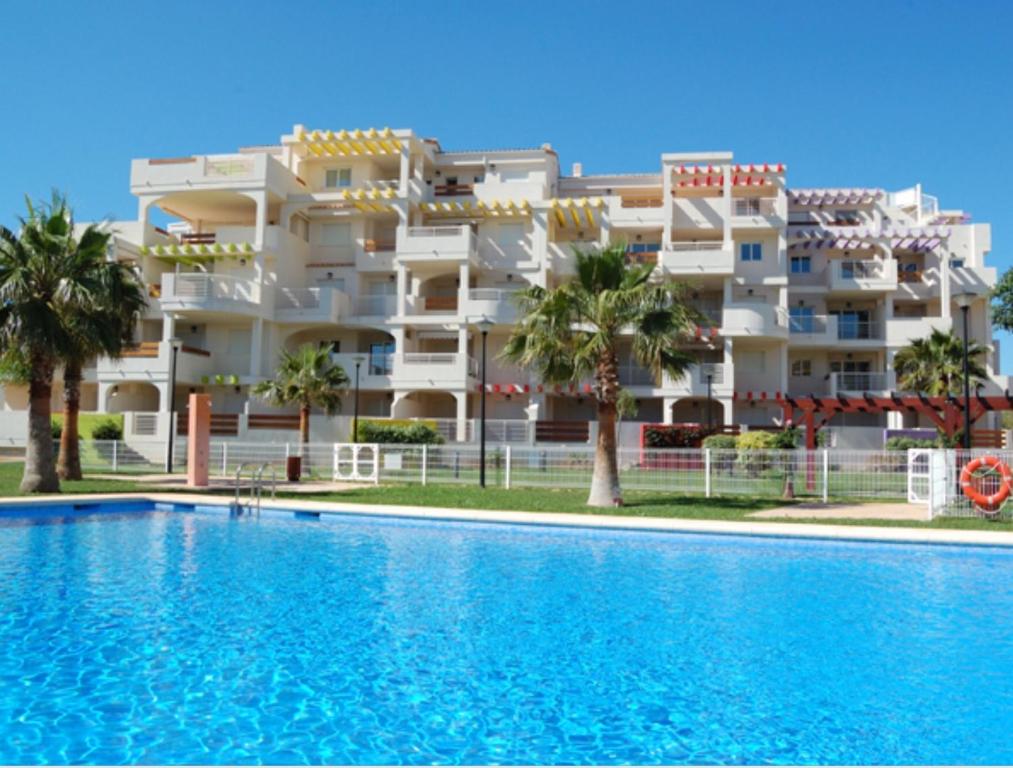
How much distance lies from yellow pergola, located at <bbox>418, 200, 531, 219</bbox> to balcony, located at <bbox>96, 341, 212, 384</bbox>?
1313cm

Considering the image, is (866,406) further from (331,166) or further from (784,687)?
(331,166)

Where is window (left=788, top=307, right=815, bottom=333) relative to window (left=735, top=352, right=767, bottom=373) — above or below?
above

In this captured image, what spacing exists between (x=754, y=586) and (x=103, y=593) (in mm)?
8206

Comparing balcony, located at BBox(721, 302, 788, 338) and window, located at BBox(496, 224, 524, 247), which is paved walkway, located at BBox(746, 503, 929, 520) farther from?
window, located at BBox(496, 224, 524, 247)

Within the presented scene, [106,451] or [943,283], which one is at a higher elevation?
[943,283]

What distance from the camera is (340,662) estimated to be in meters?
7.54

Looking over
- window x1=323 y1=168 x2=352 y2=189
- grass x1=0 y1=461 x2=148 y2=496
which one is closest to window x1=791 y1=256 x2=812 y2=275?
window x1=323 y1=168 x2=352 y2=189

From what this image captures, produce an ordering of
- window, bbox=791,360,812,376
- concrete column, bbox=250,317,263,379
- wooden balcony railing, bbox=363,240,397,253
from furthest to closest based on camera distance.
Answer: window, bbox=791,360,812,376, wooden balcony railing, bbox=363,240,397,253, concrete column, bbox=250,317,263,379

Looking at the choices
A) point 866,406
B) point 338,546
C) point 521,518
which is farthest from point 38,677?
point 866,406

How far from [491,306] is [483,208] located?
17.8 feet

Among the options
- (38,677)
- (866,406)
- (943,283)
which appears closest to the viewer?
(38,677)

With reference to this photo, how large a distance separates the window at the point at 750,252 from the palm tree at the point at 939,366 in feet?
26.6

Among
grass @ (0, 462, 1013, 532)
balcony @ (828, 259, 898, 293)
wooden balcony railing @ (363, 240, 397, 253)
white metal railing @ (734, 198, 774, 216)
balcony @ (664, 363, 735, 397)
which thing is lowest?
grass @ (0, 462, 1013, 532)

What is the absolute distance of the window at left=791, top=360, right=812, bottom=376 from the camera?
42.8 m
